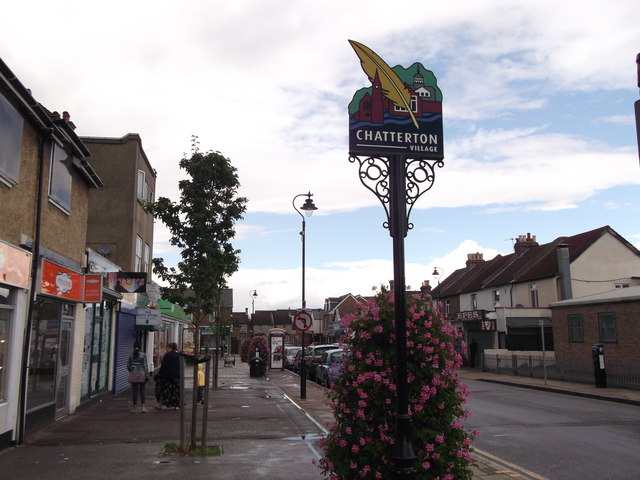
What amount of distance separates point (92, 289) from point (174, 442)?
4.90m

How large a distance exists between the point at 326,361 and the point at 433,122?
60.2 ft

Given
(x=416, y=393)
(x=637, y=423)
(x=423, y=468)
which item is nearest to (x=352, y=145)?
(x=416, y=393)

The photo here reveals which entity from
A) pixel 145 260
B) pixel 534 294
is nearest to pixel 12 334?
pixel 145 260

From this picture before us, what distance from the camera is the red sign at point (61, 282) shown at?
10703 mm

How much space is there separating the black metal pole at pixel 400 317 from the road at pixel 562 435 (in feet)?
12.1

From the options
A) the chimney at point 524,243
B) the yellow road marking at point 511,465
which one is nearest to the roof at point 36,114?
the yellow road marking at point 511,465

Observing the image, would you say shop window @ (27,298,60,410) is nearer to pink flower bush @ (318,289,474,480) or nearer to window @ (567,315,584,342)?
pink flower bush @ (318,289,474,480)

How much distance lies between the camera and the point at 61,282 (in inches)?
458

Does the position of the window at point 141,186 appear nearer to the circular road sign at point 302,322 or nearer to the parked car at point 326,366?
the circular road sign at point 302,322

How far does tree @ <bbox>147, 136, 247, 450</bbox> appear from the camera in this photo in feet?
56.6

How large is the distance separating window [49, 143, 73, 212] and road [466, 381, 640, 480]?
9.44 meters

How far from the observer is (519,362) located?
28.3m

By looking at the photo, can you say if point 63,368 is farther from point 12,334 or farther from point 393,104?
point 393,104

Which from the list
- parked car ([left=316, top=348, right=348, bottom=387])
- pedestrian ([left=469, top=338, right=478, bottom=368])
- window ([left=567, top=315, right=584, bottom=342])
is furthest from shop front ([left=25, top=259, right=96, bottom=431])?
pedestrian ([left=469, top=338, right=478, bottom=368])
